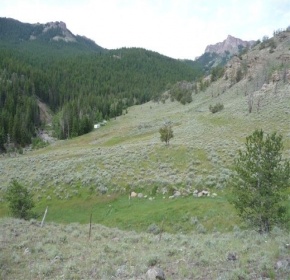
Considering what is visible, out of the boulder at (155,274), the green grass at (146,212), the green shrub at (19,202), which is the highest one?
the boulder at (155,274)

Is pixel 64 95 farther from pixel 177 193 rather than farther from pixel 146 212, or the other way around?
pixel 146 212

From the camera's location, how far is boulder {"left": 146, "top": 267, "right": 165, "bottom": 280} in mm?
9552

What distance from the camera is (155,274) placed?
961 cm

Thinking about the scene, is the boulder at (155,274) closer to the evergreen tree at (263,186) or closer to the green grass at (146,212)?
the evergreen tree at (263,186)

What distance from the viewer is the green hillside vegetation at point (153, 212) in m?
10.8

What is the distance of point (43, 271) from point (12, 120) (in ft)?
302

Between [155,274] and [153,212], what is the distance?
684 inches

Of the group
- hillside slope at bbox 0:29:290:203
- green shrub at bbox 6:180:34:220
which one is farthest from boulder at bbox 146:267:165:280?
hillside slope at bbox 0:29:290:203

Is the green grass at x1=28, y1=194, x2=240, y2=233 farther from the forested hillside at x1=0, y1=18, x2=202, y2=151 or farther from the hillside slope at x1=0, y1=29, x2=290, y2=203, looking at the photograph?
the forested hillside at x1=0, y1=18, x2=202, y2=151

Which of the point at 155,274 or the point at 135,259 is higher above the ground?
the point at 155,274

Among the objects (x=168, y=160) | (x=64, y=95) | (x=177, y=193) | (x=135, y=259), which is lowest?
(x=177, y=193)

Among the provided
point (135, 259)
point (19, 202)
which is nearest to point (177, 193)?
point (19, 202)

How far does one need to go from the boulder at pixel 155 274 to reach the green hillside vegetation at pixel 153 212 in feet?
1.51

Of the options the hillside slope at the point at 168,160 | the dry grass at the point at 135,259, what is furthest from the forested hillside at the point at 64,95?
the dry grass at the point at 135,259
